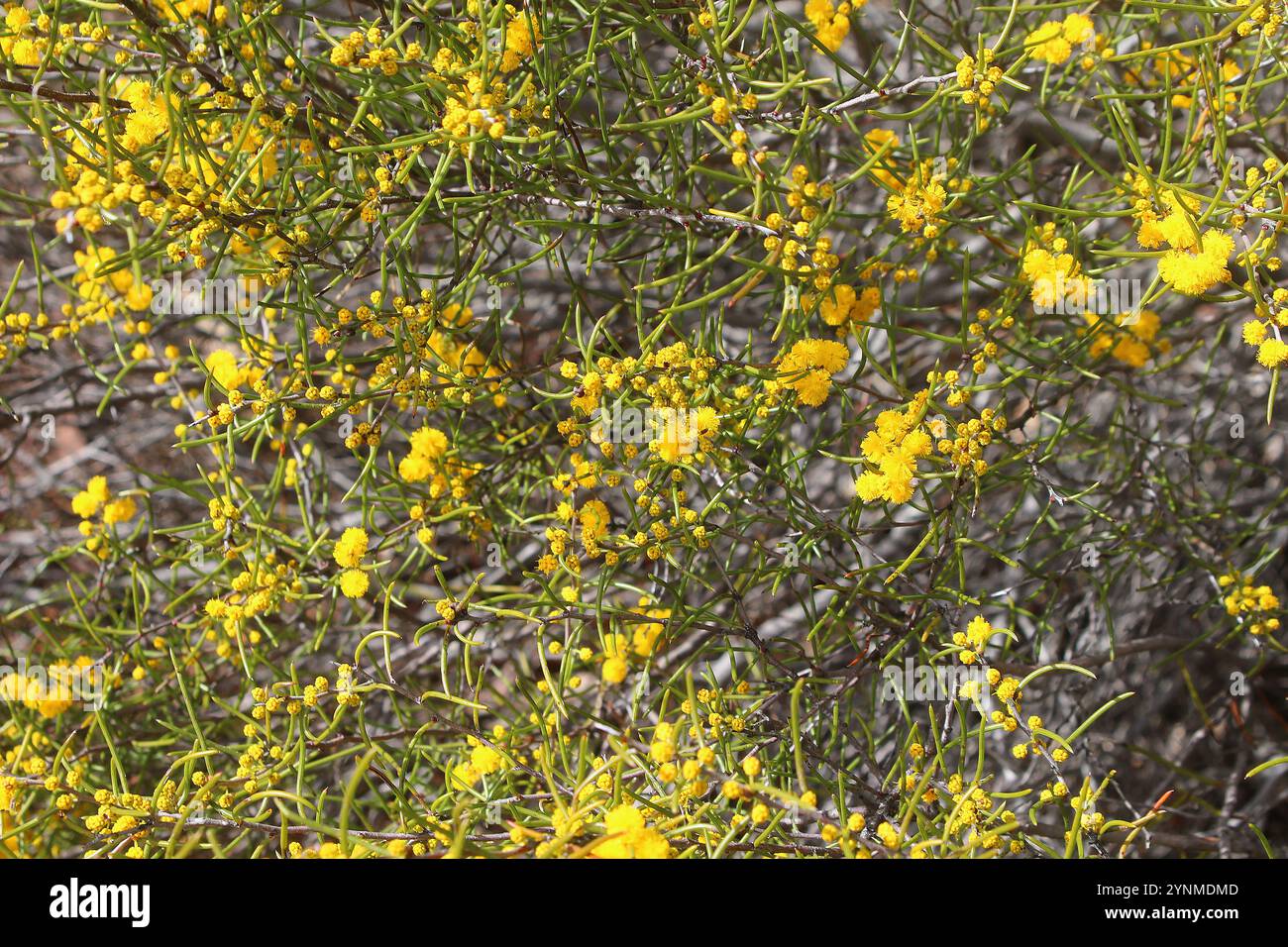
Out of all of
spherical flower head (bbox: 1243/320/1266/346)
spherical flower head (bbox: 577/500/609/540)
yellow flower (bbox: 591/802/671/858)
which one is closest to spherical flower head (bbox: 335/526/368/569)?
spherical flower head (bbox: 577/500/609/540)

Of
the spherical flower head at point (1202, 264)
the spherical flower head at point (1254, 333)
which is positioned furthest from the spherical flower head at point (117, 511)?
the spherical flower head at point (1254, 333)

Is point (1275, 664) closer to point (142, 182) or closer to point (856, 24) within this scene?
point (856, 24)

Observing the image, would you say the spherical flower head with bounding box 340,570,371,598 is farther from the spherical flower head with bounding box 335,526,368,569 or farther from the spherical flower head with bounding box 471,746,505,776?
the spherical flower head with bounding box 471,746,505,776

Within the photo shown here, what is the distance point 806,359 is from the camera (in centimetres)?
178

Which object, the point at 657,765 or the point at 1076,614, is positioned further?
the point at 1076,614

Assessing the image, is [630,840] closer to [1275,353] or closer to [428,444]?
[428,444]

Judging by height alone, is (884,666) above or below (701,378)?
below

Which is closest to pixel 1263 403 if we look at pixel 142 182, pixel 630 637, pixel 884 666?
pixel 884 666

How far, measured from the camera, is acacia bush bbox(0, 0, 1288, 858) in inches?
64.6

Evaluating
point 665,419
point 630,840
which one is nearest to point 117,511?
point 665,419

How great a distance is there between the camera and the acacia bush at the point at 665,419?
1642mm

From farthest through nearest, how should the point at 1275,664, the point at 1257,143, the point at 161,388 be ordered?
the point at 161,388 < the point at 1275,664 < the point at 1257,143
